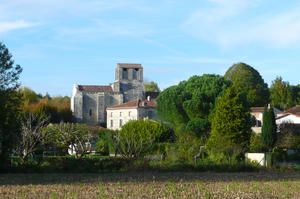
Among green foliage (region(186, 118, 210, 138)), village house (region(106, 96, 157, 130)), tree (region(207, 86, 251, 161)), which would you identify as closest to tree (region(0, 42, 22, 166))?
tree (region(207, 86, 251, 161))

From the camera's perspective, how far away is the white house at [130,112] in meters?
94.8

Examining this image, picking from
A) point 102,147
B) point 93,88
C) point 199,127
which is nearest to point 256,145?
point 199,127

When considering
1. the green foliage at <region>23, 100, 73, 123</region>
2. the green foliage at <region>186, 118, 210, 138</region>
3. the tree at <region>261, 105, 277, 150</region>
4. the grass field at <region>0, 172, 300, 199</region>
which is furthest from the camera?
the green foliage at <region>23, 100, 73, 123</region>

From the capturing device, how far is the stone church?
10975cm

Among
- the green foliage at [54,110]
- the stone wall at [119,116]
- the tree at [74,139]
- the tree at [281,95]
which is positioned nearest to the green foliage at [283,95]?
the tree at [281,95]

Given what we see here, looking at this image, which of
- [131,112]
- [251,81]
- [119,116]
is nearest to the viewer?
[131,112]

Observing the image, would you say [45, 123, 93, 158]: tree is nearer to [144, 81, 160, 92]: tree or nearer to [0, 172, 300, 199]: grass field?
[0, 172, 300, 199]: grass field

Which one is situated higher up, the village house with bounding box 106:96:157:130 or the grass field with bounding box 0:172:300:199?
the village house with bounding box 106:96:157:130

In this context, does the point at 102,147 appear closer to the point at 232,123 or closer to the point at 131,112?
the point at 232,123

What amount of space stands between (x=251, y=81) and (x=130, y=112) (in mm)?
22786

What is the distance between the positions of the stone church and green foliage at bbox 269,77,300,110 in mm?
28062

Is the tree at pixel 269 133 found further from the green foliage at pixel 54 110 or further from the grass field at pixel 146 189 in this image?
the green foliage at pixel 54 110

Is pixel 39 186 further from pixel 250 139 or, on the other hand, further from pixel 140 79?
pixel 140 79

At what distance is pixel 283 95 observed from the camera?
97.6 m
